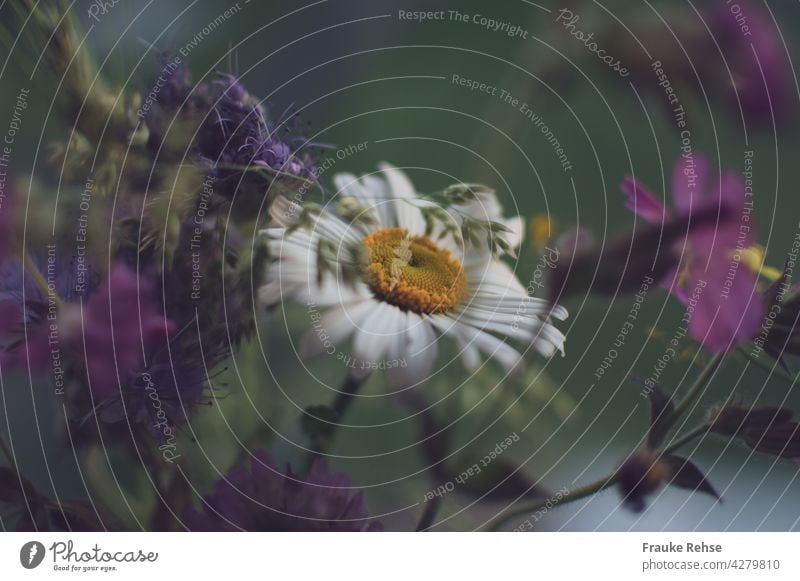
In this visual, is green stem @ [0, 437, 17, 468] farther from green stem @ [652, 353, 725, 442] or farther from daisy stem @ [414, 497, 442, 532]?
green stem @ [652, 353, 725, 442]

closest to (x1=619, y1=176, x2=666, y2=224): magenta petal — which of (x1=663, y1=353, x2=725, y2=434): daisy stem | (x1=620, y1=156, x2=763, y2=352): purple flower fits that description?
(x1=620, y1=156, x2=763, y2=352): purple flower

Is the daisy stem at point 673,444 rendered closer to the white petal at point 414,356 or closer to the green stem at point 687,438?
the green stem at point 687,438

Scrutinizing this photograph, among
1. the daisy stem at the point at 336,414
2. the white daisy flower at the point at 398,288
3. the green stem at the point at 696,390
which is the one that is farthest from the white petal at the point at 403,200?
the green stem at the point at 696,390

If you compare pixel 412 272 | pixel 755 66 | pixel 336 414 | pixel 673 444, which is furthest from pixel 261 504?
pixel 755 66
